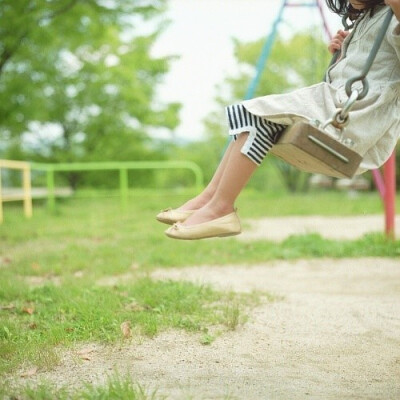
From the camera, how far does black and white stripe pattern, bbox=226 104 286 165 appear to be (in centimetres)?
210

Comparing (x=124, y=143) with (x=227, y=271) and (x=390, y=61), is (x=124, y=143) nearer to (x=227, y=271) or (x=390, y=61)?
(x=227, y=271)

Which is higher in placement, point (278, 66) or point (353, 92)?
point (278, 66)

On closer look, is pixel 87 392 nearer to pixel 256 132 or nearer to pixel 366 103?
pixel 256 132

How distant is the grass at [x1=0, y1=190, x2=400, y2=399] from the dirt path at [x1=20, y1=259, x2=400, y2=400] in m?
0.13

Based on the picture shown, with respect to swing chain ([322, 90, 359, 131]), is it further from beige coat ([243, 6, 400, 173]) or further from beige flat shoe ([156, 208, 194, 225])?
beige flat shoe ([156, 208, 194, 225])

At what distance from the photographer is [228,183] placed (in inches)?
86.0

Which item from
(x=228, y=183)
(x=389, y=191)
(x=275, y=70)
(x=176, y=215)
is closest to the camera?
(x=228, y=183)

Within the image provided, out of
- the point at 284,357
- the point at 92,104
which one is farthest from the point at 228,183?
the point at 92,104

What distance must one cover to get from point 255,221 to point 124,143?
720cm

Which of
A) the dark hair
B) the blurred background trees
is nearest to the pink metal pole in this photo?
the dark hair

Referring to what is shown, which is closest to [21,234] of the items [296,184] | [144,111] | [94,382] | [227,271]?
[227,271]

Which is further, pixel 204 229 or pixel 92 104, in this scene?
pixel 92 104

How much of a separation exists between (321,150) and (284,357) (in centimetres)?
103

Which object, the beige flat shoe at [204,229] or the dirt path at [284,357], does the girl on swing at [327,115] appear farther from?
the dirt path at [284,357]
